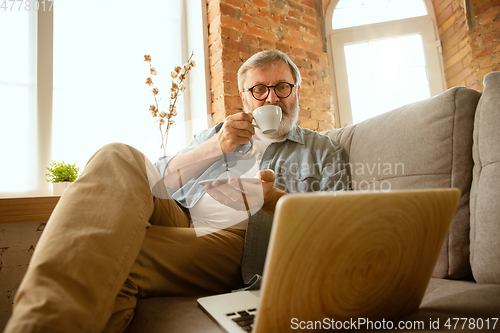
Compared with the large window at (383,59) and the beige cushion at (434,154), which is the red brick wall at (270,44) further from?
the beige cushion at (434,154)

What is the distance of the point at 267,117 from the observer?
40.5 inches

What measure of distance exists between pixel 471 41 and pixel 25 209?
3180mm

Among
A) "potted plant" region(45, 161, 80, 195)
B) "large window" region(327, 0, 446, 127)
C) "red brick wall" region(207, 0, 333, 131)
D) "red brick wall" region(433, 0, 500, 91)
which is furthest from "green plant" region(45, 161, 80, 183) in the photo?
"red brick wall" region(433, 0, 500, 91)

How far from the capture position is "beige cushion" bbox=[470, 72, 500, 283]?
2.06 feet

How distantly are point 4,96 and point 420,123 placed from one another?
196 centimetres

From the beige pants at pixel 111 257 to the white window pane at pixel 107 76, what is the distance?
122 cm

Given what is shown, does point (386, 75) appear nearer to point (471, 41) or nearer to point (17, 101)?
point (471, 41)

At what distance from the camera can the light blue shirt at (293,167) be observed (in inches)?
43.2

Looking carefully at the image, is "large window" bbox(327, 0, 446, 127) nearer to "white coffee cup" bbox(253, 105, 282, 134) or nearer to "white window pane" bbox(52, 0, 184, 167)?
"white window pane" bbox(52, 0, 184, 167)

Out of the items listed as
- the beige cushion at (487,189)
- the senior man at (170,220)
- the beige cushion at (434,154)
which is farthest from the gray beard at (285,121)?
the beige cushion at (487,189)

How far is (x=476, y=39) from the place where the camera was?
8.32 ft

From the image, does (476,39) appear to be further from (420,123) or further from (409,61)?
(420,123)

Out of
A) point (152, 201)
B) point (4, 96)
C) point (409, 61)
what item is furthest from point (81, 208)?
point (409, 61)

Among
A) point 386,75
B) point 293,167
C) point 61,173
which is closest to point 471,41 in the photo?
point 386,75
